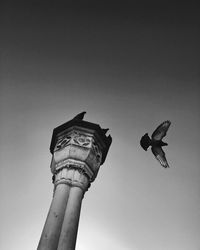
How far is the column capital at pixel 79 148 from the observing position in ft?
21.0

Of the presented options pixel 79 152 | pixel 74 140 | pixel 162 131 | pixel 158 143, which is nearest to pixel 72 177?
pixel 79 152

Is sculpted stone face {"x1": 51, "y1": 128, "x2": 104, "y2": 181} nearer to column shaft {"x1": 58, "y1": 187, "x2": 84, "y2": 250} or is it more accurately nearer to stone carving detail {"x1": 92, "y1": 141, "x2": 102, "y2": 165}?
stone carving detail {"x1": 92, "y1": 141, "x2": 102, "y2": 165}

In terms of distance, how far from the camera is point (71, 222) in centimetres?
548

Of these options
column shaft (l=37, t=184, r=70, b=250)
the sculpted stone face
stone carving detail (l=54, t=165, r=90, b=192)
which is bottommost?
column shaft (l=37, t=184, r=70, b=250)

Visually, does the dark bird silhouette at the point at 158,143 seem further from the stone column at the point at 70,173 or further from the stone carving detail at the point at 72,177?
the stone carving detail at the point at 72,177

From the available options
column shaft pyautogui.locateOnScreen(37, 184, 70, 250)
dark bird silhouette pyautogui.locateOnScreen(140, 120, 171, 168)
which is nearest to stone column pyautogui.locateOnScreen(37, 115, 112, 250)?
column shaft pyautogui.locateOnScreen(37, 184, 70, 250)

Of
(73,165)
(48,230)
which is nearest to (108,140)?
(73,165)

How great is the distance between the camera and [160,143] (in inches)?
333

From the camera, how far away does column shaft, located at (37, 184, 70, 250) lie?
512cm

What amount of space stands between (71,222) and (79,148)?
1599 mm

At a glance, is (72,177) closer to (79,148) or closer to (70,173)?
(70,173)

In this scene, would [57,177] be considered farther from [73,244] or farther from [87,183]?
[73,244]

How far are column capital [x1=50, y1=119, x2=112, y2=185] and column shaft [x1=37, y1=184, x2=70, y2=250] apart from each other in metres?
0.28

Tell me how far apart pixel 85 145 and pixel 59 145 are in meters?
0.58
